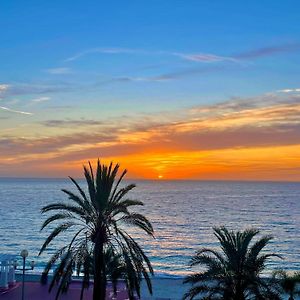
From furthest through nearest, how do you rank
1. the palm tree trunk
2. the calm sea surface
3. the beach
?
the calm sea surface < the beach < the palm tree trunk

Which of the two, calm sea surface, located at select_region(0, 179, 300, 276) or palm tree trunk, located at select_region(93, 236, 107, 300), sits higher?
palm tree trunk, located at select_region(93, 236, 107, 300)

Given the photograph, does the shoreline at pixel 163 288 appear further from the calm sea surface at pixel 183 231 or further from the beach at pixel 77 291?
the calm sea surface at pixel 183 231

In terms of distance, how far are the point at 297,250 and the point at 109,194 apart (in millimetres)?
50948

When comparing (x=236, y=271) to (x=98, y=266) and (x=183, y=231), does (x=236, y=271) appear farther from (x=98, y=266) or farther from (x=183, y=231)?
(x=183, y=231)

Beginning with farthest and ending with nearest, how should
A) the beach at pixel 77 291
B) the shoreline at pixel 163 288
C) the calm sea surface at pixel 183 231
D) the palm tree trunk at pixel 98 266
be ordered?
the calm sea surface at pixel 183 231
the shoreline at pixel 163 288
the beach at pixel 77 291
the palm tree trunk at pixel 98 266

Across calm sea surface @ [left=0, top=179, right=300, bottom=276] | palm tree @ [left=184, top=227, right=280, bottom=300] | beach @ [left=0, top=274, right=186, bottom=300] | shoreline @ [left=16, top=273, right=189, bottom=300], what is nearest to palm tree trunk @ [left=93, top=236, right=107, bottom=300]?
palm tree @ [left=184, top=227, right=280, bottom=300]

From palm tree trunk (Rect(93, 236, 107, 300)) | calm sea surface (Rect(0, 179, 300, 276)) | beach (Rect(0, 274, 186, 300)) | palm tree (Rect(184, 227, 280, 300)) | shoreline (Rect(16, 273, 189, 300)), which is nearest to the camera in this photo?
palm tree trunk (Rect(93, 236, 107, 300))

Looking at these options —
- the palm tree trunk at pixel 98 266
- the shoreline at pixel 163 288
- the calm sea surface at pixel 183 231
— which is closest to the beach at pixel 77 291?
the shoreline at pixel 163 288

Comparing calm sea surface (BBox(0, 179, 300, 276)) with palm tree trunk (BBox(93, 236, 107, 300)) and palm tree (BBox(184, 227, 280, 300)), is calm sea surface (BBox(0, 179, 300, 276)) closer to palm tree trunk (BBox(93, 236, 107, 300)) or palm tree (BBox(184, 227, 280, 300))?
palm tree trunk (BBox(93, 236, 107, 300))

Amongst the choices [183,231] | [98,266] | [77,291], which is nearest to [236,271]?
[98,266]

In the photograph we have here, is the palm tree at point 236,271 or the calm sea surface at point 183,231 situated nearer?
the palm tree at point 236,271

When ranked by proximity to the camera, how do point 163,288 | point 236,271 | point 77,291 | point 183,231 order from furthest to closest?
point 183,231
point 163,288
point 77,291
point 236,271

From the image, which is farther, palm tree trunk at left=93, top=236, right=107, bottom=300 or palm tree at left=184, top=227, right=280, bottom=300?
palm tree at left=184, top=227, right=280, bottom=300

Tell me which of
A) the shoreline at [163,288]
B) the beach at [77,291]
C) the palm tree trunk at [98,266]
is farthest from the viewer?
the shoreline at [163,288]
